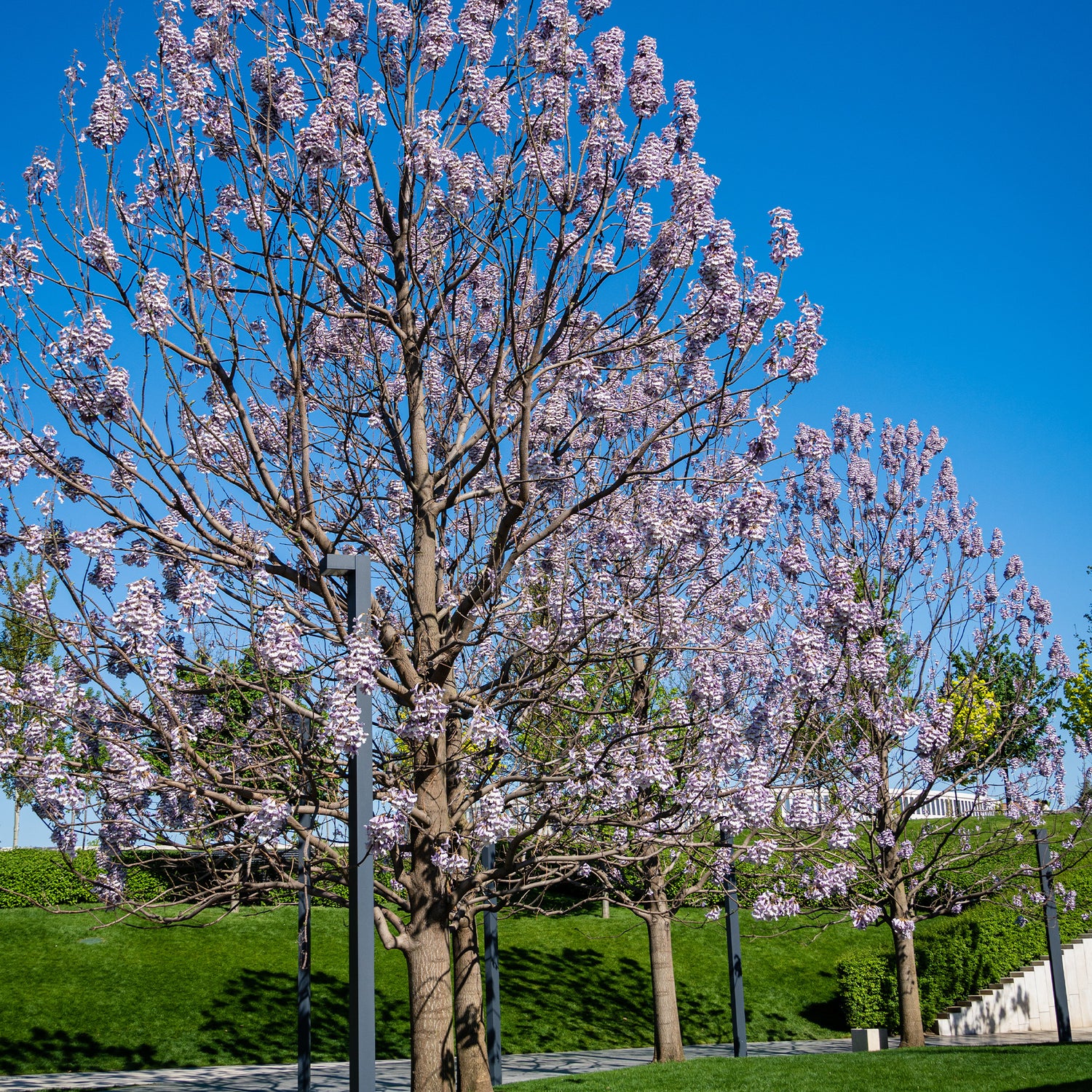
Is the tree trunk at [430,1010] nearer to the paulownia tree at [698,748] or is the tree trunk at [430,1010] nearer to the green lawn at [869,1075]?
the paulownia tree at [698,748]

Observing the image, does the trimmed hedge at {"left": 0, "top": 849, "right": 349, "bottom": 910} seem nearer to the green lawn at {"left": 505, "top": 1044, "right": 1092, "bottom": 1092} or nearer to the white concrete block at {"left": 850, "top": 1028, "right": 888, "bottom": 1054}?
the white concrete block at {"left": 850, "top": 1028, "right": 888, "bottom": 1054}

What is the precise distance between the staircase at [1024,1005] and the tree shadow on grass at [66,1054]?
1412 cm

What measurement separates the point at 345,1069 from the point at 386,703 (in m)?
9.31

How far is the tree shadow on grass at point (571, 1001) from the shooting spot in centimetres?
1862

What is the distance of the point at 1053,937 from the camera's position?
16406 millimetres

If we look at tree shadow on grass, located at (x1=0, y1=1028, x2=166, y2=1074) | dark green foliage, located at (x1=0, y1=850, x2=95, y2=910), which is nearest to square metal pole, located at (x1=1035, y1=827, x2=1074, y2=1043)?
tree shadow on grass, located at (x1=0, y1=1028, x2=166, y2=1074)

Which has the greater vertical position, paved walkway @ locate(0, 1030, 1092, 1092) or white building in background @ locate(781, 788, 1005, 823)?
white building in background @ locate(781, 788, 1005, 823)

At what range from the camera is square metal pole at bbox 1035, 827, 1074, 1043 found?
15.9 metres

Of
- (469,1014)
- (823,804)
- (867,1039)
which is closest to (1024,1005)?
(867,1039)

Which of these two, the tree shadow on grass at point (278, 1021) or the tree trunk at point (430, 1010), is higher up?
the tree trunk at point (430, 1010)

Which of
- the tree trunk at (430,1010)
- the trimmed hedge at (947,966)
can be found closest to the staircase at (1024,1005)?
→ the trimmed hedge at (947,966)

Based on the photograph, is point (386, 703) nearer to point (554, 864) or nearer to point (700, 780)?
point (554, 864)

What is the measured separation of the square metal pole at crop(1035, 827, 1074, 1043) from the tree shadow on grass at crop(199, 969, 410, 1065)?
10425 mm

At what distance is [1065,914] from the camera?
2145cm
